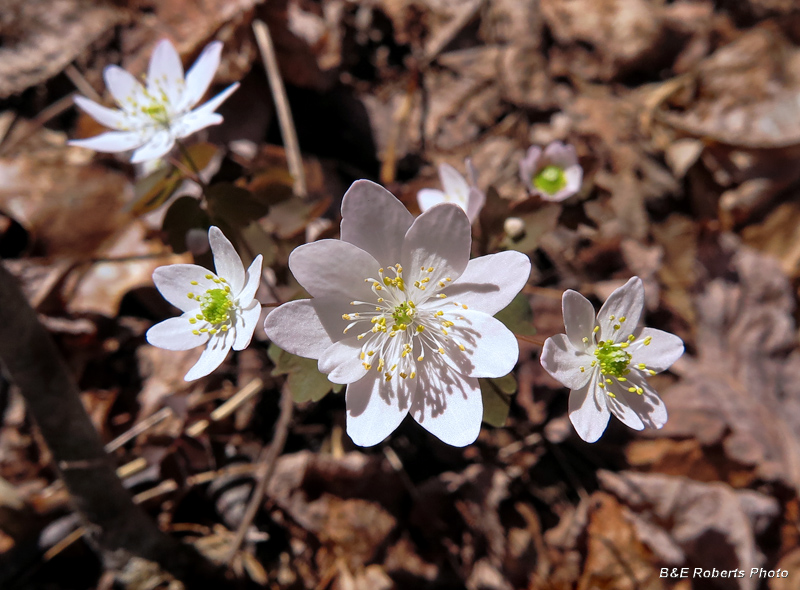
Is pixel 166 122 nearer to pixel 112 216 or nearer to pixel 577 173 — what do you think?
pixel 112 216

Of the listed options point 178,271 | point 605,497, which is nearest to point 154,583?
point 178,271

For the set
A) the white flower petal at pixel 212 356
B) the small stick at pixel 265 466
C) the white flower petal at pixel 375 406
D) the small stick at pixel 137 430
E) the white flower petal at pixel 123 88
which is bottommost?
the small stick at pixel 265 466

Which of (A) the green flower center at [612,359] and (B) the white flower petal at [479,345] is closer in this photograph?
(B) the white flower petal at [479,345]

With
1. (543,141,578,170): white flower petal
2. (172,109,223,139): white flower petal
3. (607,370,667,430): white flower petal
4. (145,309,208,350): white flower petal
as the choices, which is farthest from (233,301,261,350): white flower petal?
(543,141,578,170): white flower petal

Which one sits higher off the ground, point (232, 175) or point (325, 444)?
point (232, 175)

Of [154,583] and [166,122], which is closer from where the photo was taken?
[166,122]

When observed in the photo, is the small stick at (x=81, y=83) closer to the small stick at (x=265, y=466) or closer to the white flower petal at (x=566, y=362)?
the small stick at (x=265, y=466)

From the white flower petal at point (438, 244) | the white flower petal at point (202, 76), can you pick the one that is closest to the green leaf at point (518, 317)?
the white flower petal at point (438, 244)
